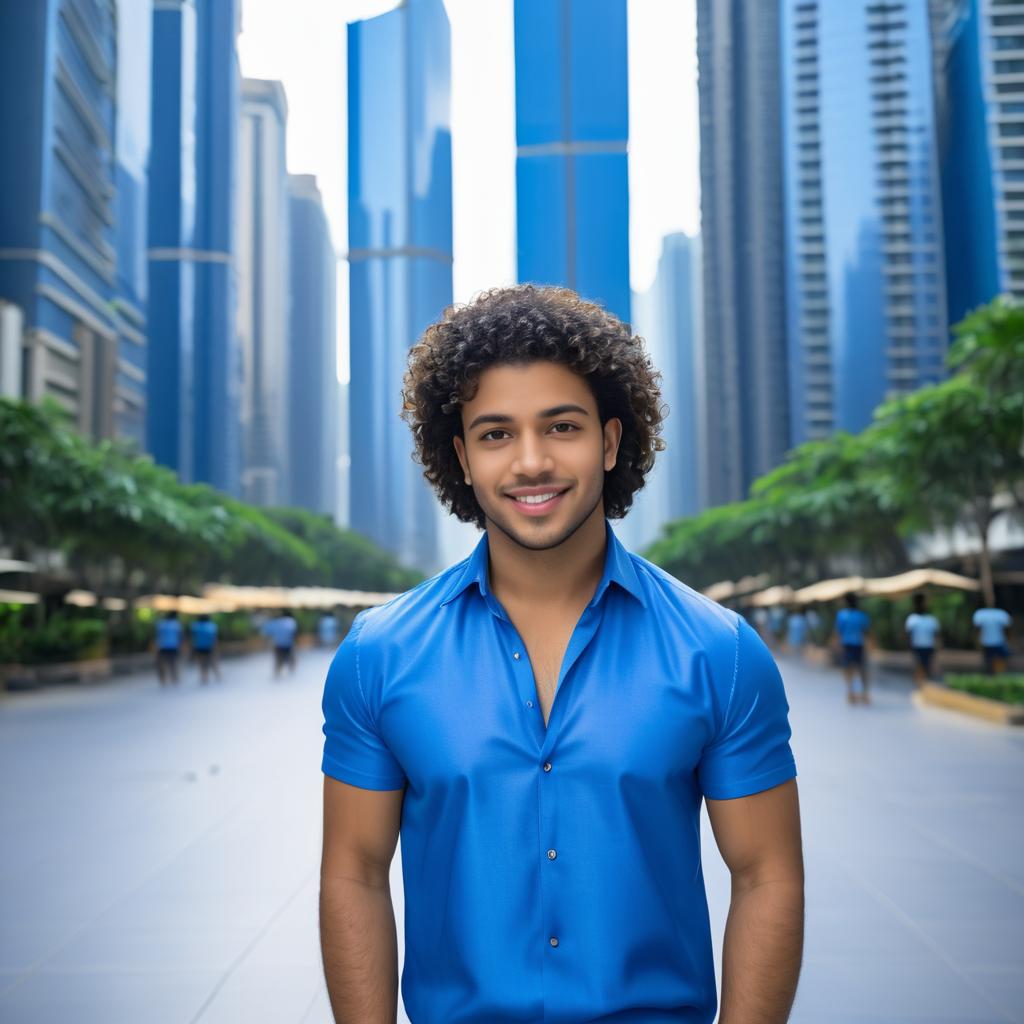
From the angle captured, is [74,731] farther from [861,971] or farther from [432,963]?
[432,963]

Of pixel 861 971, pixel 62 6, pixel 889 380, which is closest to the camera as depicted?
pixel 861 971

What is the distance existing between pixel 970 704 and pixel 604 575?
16200 mm

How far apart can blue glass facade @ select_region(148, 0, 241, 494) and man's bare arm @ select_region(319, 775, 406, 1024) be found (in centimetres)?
14137

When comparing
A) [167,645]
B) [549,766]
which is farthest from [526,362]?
[167,645]

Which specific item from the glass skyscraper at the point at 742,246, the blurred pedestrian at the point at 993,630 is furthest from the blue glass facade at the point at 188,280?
the blurred pedestrian at the point at 993,630

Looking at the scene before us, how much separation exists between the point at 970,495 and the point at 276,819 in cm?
1920

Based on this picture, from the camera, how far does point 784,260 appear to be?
119875mm

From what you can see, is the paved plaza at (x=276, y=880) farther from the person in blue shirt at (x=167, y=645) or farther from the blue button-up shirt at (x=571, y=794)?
the person in blue shirt at (x=167, y=645)

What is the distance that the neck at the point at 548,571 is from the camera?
7.24 ft

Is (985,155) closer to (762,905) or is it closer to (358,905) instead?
(762,905)

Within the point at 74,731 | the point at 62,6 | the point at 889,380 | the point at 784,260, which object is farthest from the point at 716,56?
the point at 74,731

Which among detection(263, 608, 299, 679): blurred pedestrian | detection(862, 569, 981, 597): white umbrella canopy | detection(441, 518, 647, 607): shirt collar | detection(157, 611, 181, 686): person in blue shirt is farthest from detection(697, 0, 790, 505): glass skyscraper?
A: detection(441, 518, 647, 607): shirt collar

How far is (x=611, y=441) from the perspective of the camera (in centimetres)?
239

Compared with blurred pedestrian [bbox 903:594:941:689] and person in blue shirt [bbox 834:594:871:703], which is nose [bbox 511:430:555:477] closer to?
person in blue shirt [bbox 834:594:871:703]
